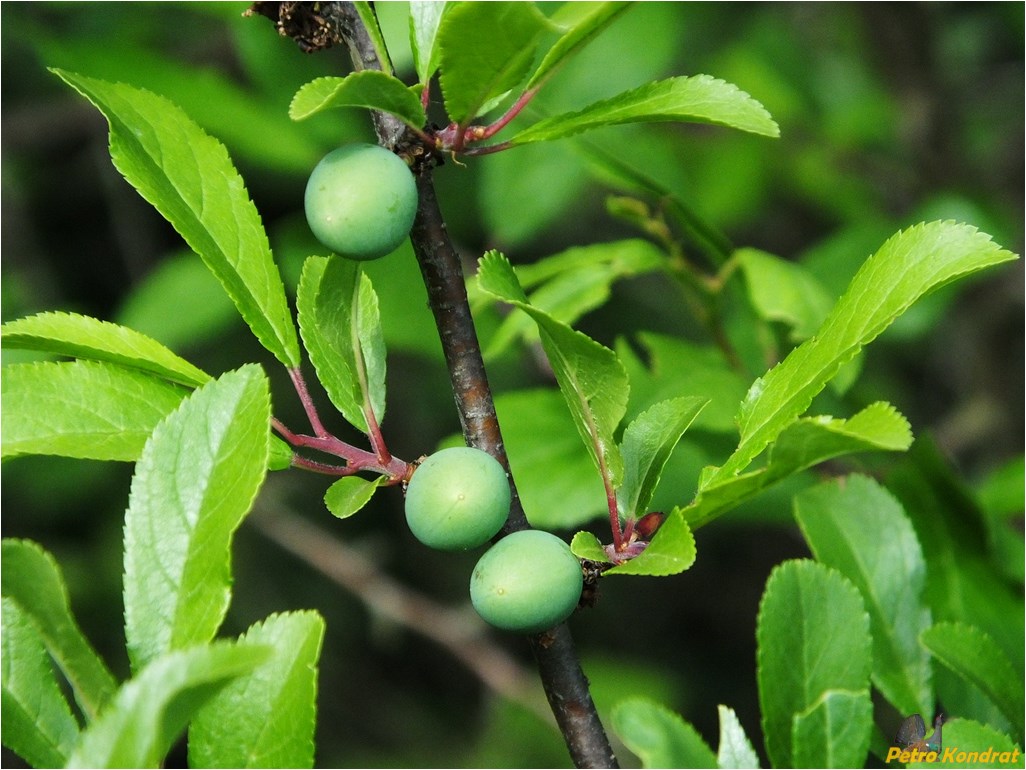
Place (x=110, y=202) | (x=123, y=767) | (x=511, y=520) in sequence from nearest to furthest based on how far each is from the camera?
(x=123, y=767)
(x=511, y=520)
(x=110, y=202)

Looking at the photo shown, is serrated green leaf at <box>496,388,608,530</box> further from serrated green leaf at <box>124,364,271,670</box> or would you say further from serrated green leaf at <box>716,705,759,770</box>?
serrated green leaf at <box>124,364,271,670</box>

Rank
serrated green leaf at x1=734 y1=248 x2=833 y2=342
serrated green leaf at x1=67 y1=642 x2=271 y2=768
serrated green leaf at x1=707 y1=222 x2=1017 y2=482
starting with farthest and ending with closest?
serrated green leaf at x1=734 y1=248 x2=833 y2=342 → serrated green leaf at x1=707 y1=222 x2=1017 y2=482 → serrated green leaf at x1=67 y1=642 x2=271 y2=768

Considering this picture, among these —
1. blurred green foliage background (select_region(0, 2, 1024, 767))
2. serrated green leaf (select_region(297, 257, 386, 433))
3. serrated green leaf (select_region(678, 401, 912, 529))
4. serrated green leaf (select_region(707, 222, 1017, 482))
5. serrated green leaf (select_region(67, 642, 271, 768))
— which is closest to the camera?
serrated green leaf (select_region(67, 642, 271, 768))

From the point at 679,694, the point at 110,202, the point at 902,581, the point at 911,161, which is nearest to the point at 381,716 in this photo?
the point at 679,694

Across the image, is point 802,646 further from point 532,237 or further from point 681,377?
point 532,237

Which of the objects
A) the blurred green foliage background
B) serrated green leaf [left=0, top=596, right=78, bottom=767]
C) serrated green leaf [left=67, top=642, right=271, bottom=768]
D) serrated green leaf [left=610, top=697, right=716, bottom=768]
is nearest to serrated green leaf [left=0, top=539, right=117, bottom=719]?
serrated green leaf [left=0, top=596, right=78, bottom=767]

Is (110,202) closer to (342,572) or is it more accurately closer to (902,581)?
(342,572)
